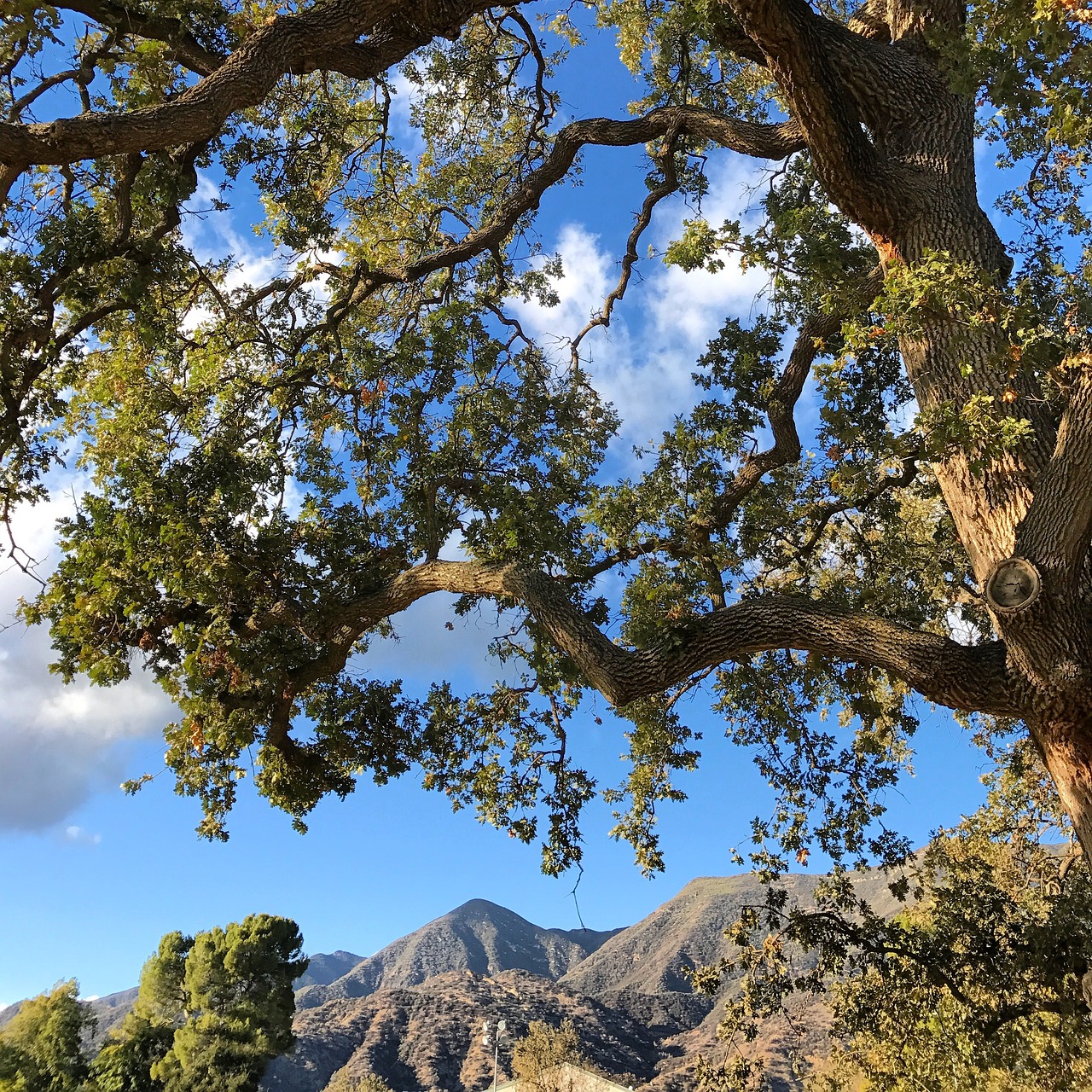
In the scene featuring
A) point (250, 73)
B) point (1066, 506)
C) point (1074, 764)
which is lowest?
point (1074, 764)

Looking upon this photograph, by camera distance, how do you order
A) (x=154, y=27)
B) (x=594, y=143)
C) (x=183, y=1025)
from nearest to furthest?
(x=154, y=27), (x=594, y=143), (x=183, y=1025)

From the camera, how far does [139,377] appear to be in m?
8.24

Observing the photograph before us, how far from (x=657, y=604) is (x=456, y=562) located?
88.1 inches

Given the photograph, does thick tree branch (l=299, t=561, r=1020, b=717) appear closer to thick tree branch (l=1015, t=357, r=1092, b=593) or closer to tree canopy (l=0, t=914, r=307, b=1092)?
thick tree branch (l=1015, t=357, r=1092, b=593)

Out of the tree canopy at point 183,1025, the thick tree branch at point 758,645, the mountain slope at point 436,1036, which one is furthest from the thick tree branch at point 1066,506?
the mountain slope at point 436,1036

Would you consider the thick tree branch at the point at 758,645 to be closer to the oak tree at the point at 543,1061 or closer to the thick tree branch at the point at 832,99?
the thick tree branch at the point at 832,99

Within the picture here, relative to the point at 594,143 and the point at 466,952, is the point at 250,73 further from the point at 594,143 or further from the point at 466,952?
the point at 466,952

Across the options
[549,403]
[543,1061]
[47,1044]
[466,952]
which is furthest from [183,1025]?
[466,952]

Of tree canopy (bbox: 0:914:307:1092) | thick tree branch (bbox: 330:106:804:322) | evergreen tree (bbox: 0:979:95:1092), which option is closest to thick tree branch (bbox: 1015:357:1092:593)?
thick tree branch (bbox: 330:106:804:322)

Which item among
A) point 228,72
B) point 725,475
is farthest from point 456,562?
point 228,72

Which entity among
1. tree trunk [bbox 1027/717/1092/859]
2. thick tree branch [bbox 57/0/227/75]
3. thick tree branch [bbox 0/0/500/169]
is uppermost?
thick tree branch [bbox 57/0/227/75]

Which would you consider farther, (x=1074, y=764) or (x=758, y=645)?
(x=758, y=645)

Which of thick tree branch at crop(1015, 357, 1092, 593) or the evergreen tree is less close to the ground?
the evergreen tree

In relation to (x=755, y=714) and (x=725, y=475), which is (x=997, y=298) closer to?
(x=725, y=475)
